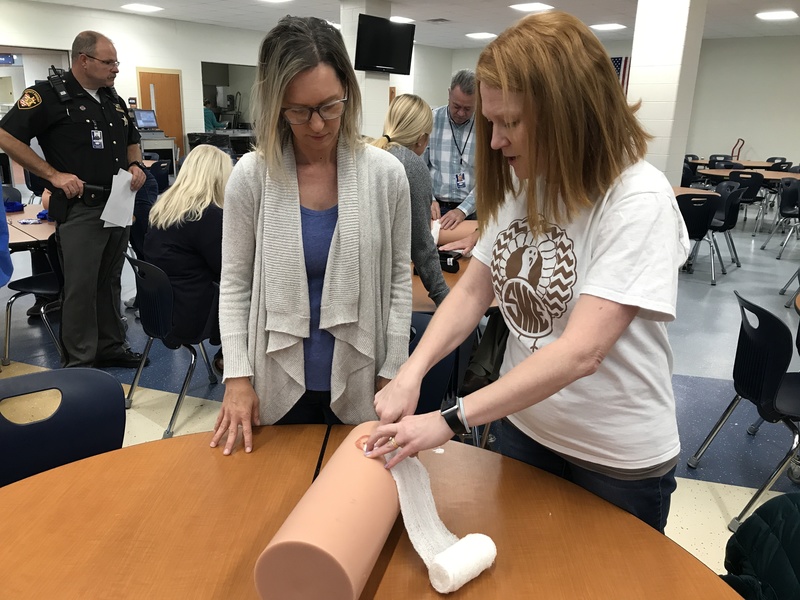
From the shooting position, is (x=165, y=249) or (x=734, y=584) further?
(x=165, y=249)

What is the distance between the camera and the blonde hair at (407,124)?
269 cm

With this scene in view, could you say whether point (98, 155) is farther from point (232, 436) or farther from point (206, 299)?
point (232, 436)

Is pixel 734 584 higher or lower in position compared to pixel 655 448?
lower

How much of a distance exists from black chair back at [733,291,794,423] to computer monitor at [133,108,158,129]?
10.9 m

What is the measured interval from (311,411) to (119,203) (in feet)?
7.71

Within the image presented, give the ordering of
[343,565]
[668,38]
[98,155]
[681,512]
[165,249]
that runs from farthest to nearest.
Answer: [668,38] → [98,155] → [165,249] → [681,512] → [343,565]

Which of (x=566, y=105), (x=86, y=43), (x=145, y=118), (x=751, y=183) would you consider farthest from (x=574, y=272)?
(x=145, y=118)

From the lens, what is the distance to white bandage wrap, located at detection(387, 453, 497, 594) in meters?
0.91

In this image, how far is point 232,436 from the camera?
4.32ft

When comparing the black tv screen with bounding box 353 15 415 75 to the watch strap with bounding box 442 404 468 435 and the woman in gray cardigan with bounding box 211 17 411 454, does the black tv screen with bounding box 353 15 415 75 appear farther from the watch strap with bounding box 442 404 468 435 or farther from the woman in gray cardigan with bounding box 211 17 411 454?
the watch strap with bounding box 442 404 468 435

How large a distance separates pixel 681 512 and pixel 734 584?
4.67ft

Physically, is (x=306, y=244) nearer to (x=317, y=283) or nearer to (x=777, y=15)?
(x=317, y=283)

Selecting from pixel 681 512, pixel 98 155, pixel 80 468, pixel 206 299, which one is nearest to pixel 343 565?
pixel 80 468

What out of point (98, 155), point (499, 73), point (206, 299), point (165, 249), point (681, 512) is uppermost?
point (499, 73)
